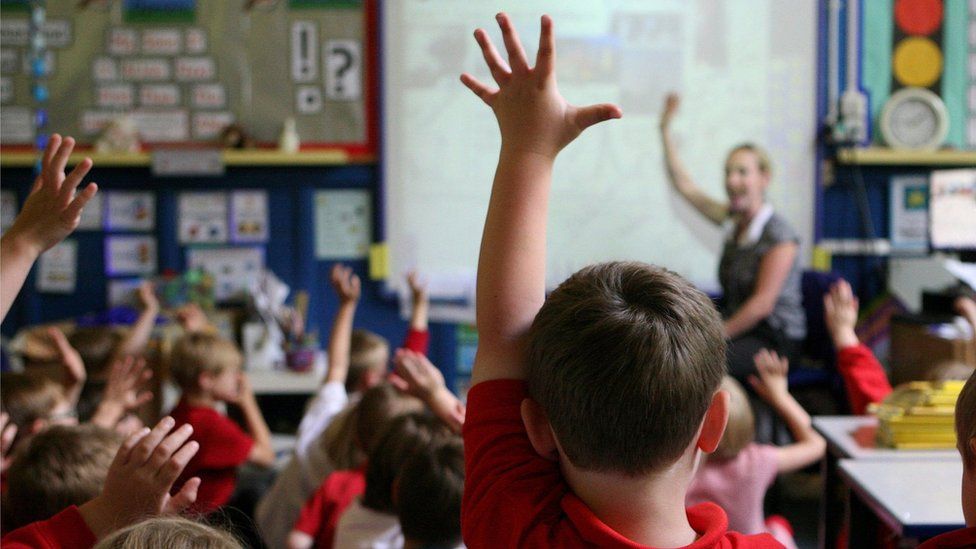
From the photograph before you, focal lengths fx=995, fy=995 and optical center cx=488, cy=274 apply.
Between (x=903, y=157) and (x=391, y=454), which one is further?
(x=903, y=157)

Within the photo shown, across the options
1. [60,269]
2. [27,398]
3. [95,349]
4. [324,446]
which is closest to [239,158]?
[60,269]

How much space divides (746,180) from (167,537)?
3422mm

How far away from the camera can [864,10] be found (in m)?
4.54

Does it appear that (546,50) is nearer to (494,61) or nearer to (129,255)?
(494,61)

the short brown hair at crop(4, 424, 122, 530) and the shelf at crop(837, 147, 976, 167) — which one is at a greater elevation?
the shelf at crop(837, 147, 976, 167)

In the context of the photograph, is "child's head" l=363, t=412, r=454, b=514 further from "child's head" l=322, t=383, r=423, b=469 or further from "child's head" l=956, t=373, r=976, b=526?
"child's head" l=956, t=373, r=976, b=526

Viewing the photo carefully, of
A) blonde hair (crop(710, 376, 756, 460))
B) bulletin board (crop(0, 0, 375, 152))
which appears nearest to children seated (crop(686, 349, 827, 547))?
blonde hair (crop(710, 376, 756, 460))

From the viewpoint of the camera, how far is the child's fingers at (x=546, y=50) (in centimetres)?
86

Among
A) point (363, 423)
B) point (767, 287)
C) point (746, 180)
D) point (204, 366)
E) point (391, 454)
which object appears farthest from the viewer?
point (746, 180)

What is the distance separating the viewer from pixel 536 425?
87 centimetres

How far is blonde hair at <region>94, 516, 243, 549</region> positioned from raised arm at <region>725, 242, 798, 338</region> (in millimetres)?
3205

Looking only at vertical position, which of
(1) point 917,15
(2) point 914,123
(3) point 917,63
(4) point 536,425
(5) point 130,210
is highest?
(1) point 917,15

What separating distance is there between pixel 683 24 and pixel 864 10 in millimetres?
825

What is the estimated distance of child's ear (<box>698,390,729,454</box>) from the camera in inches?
34.4
